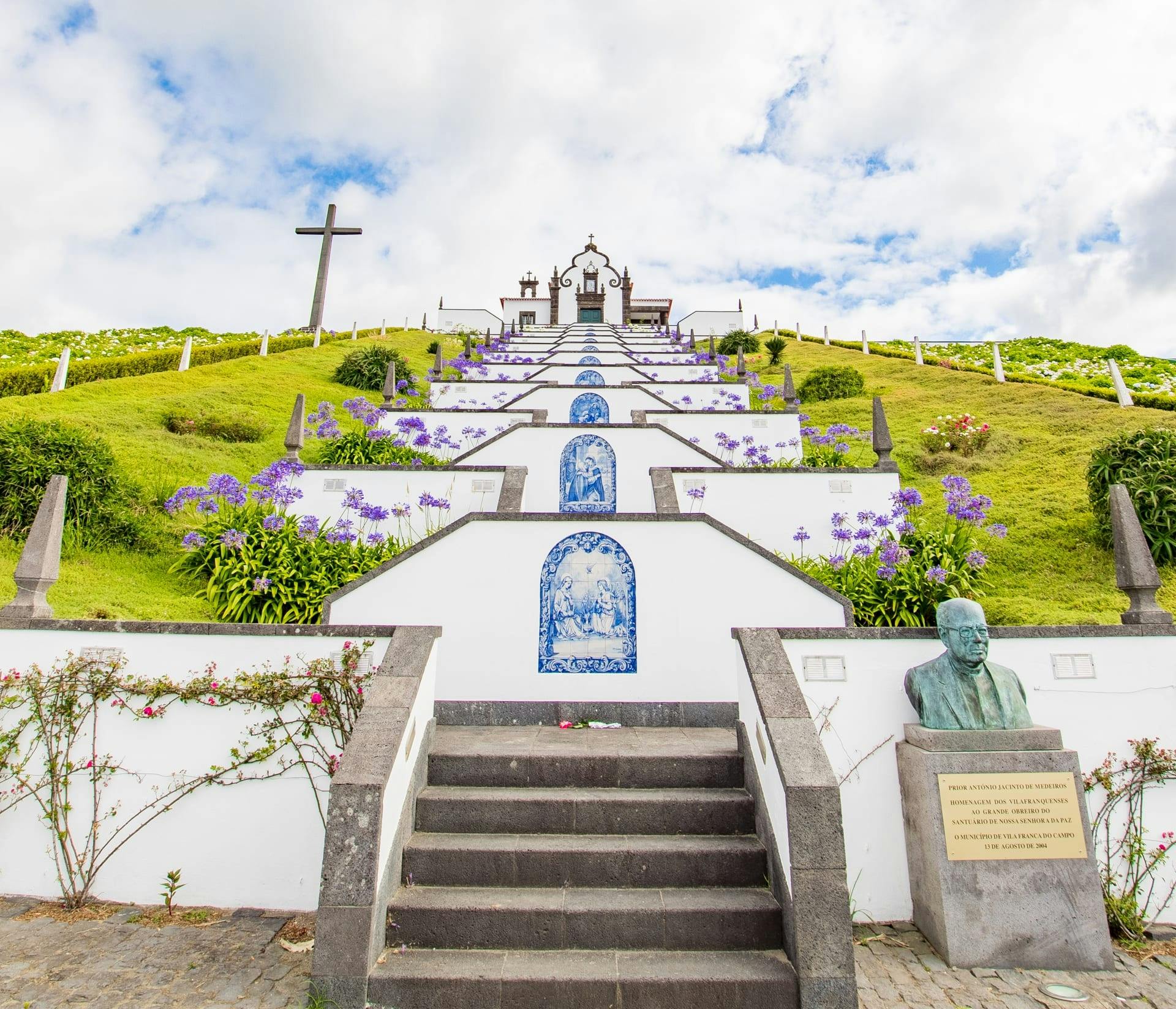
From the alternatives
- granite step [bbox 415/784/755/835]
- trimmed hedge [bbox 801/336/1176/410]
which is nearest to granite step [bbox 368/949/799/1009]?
granite step [bbox 415/784/755/835]

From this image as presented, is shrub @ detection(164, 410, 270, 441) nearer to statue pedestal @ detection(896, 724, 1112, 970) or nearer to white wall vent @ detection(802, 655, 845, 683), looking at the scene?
white wall vent @ detection(802, 655, 845, 683)

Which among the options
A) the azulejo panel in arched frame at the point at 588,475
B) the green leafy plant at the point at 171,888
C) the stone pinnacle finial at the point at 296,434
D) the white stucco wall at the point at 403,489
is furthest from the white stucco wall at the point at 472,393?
the green leafy plant at the point at 171,888

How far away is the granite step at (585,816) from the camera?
4.57 m

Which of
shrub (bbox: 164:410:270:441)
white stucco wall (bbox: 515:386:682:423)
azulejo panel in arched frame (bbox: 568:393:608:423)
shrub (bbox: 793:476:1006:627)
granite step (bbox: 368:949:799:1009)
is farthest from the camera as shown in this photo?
shrub (bbox: 164:410:270:441)

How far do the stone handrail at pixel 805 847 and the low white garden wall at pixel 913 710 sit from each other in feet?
2.38

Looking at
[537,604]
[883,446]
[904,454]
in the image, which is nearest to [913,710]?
[537,604]

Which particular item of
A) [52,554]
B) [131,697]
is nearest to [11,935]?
[131,697]

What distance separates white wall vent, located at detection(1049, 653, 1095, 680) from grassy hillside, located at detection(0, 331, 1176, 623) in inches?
144

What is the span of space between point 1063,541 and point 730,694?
803 centimetres

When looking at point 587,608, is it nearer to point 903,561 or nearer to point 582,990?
point 582,990

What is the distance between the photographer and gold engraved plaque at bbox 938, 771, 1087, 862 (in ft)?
13.6

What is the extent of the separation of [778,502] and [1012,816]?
6315 mm

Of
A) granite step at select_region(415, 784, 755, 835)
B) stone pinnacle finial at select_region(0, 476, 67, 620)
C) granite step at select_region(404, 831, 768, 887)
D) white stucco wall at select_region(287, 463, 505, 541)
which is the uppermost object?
white stucco wall at select_region(287, 463, 505, 541)

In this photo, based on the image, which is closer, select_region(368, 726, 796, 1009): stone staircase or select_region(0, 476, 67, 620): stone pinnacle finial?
select_region(368, 726, 796, 1009): stone staircase
